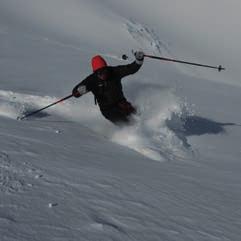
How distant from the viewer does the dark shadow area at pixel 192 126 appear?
1126 cm

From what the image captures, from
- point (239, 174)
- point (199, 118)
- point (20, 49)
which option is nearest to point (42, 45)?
point (20, 49)

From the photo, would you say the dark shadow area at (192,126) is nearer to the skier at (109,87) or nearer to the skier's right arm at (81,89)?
the skier at (109,87)

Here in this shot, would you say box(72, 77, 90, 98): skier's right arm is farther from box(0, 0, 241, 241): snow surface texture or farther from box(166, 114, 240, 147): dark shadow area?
box(166, 114, 240, 147): dark shadow area

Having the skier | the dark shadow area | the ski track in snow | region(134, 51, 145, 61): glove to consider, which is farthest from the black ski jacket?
the dark shadow area

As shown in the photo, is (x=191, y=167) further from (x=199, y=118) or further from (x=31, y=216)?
(x=199, y=118)

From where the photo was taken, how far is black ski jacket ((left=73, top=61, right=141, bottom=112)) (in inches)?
384

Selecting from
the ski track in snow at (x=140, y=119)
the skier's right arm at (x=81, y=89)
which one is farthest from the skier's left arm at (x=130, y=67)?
the ski track in snow at (x=140, y=119)

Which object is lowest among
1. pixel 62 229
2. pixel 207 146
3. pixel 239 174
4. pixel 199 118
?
pixel 199 118

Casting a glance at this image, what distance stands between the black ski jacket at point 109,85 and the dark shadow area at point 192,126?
1.72m

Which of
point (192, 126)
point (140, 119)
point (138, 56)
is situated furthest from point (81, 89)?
point (192, 126)

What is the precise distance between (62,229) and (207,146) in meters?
7.24

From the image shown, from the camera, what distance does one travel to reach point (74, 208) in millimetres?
4609

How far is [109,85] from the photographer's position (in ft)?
32.0

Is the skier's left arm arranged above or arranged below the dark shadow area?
above
